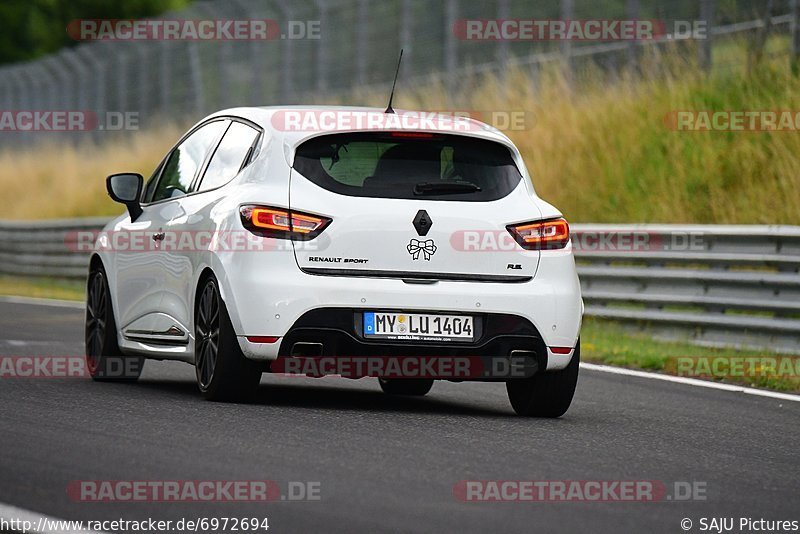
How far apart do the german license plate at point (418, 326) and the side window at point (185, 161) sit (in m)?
1.91

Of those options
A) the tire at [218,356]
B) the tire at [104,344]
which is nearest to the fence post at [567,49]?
the tire at [104,344]

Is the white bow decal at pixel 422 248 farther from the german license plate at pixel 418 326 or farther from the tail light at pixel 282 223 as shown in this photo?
the tail light at pixel 282 223

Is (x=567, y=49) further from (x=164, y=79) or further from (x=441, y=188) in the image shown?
(x=164, y=79)

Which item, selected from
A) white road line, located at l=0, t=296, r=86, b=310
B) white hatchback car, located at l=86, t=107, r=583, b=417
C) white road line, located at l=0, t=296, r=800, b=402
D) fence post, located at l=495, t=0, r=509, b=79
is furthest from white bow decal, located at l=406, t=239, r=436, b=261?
fence post, located at l=495, t=0, r=509, b=79

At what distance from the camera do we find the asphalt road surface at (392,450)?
21.1 feet

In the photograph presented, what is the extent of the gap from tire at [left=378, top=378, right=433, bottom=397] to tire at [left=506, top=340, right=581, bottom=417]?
130cm

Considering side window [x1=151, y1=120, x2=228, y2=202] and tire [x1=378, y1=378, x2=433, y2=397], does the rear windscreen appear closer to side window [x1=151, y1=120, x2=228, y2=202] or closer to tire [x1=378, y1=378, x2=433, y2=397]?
side window [x1=151, y1=120, x2=228, y2=202]

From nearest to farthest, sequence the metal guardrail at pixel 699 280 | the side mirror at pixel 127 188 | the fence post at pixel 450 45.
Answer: the side mirror at pixel 127 188 < the metal guardrail at pixel 699 280 < the fence post at pixel 450 45

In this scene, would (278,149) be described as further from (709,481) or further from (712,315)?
(712,315)

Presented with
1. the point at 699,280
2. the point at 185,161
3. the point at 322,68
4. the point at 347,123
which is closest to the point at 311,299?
the point at 347,123

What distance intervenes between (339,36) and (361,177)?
70.5 feet

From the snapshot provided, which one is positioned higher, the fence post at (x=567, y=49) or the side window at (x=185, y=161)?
the fence post at (x=567, y=49)

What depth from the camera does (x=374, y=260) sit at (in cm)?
922

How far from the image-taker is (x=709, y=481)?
754 cm
